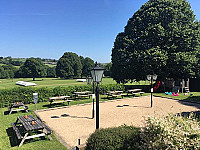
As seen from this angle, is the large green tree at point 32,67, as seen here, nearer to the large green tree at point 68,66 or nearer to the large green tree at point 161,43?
the large green tree at point 68,66

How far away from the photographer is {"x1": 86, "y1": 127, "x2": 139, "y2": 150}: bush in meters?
4.39

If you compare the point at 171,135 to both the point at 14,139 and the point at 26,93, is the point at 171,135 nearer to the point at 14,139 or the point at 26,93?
the point at 14,139

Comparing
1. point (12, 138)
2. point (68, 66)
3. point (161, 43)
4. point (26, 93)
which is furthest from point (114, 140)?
point (68, 66)

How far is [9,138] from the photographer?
7039 mm

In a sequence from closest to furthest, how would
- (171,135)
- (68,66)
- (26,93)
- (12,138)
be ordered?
(171,135) → (12,138) → (26,93) → (68,66)

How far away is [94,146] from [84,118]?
5.74 metres

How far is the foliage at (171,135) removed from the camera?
11.3ft

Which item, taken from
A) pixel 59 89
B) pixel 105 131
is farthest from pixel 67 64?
pixel 105 131

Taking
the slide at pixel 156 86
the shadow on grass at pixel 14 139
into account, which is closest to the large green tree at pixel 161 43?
the slide at pixel 156 86

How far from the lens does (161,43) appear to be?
795 inches

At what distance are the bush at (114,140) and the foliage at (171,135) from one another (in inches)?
22.7

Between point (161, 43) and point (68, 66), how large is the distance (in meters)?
43.5

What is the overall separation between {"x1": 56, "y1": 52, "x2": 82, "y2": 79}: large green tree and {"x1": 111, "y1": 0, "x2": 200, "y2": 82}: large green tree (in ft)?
131

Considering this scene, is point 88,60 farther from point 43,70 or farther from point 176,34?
point 176,34
